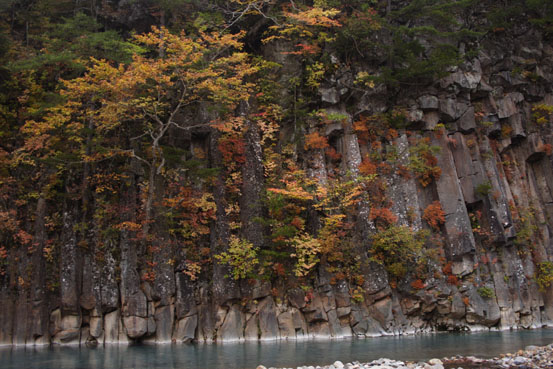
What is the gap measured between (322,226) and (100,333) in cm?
1080

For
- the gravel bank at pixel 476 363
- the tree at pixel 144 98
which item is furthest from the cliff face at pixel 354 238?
the gravel bank at pixel 476 363

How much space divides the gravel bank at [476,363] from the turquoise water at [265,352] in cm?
107

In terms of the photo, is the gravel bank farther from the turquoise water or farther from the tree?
the tree

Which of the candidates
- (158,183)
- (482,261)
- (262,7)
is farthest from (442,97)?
(158,183)

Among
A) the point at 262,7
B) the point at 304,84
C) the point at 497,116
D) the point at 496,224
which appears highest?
the point at 262,7

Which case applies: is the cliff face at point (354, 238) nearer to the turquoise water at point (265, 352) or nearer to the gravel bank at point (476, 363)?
the turquoise water at point (265, 352)

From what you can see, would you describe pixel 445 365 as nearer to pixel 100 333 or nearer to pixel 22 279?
pixel 100 333

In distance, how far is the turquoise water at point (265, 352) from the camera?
14117mm

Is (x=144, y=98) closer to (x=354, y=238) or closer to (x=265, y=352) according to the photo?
(x=354, y=238)

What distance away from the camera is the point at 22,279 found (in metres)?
20.8

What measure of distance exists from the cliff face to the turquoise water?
184 centimetres

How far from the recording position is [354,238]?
2331 centimetres

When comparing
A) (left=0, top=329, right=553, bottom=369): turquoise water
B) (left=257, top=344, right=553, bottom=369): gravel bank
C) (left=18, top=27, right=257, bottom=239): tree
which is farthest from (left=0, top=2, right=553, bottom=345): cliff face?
(left=257, top=344, right=553, bottom=369): gravel bank

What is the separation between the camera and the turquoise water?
14.1 m
